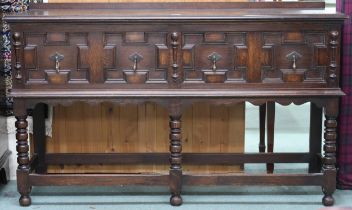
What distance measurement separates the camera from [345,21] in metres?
3.56

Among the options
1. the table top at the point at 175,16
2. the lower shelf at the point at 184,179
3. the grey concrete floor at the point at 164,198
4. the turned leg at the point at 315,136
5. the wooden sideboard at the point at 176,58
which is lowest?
the grey concrete floor at the point at 164,198

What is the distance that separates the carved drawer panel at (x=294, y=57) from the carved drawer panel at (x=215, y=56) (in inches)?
4.6

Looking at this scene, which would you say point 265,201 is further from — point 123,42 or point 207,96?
point 123,42

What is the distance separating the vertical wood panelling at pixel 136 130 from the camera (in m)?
3.87

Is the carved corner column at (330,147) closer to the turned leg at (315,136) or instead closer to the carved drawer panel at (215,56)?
the turned leg at (315,136)

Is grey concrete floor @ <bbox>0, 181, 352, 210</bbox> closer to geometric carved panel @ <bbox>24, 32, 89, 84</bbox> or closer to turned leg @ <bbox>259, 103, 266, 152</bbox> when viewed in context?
turned leg @ <bbox>259, 103, 266, 152</bbox>

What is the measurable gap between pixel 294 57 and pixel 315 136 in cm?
71

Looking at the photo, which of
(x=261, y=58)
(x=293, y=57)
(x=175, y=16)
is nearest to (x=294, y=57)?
(x=293, y=57)

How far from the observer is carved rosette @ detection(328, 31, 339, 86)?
10.7 ft

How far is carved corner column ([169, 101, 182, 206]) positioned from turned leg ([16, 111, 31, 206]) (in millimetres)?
759

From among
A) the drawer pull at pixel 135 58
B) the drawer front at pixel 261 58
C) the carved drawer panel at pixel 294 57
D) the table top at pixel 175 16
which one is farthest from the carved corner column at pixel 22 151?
the carved drawer panel at pixel 294 57

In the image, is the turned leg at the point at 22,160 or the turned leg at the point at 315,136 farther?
the turned leg at the point at 315,136

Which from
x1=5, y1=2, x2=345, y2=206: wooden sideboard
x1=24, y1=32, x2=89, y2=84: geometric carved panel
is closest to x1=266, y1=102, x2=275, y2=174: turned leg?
x1=5, y1=2, x2=345, y2=206: wooden sideboard

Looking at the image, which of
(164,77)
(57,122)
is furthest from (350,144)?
(57,122)
